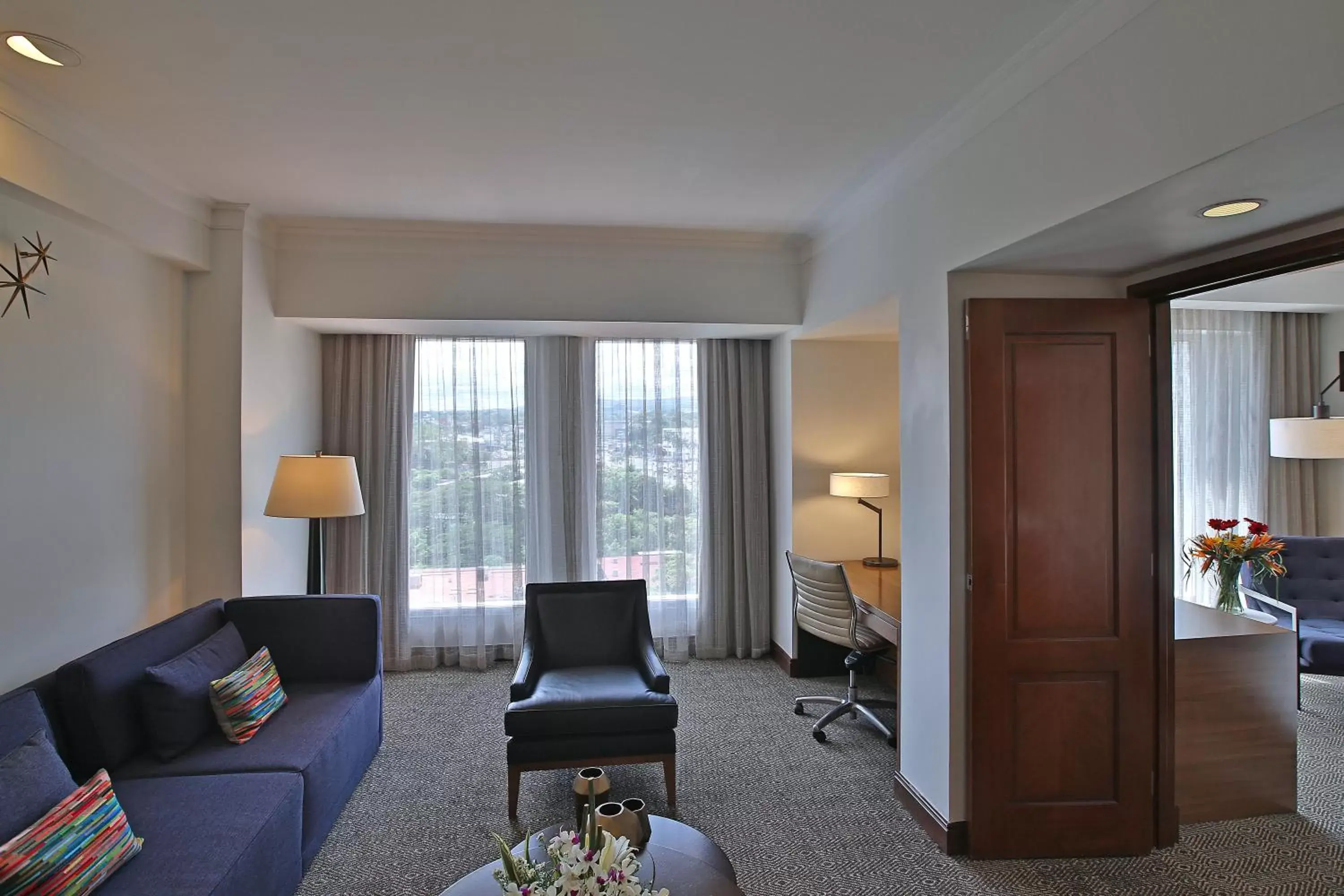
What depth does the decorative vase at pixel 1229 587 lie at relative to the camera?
A: 3206mm

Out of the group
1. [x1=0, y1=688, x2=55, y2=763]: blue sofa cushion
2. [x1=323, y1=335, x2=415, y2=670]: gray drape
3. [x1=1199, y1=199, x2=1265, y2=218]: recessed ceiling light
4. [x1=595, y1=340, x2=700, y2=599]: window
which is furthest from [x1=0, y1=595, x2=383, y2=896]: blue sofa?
[x1=1199, y1=199, x2=1265, y2=218]: recessed ceiling light

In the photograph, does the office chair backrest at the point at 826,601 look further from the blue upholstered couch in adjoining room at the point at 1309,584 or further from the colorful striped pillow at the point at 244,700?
the colorful striped pillow at the point at 244,700

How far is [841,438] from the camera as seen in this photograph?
4.44 m

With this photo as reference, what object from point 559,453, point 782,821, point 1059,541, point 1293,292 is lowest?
point 782,821

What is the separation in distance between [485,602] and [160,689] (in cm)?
230

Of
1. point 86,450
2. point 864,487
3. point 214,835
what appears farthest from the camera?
point 864,487

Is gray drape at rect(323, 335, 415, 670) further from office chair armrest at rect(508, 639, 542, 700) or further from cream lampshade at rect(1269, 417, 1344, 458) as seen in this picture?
cream lampshade at rect(1269, 417, 1344, 458)

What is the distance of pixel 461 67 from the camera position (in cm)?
211

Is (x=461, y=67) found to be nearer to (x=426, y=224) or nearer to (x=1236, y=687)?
(x=426, y=224)

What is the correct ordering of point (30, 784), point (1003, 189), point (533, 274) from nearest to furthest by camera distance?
point (30, 784) → point (1003, 189) → point (533, 274)

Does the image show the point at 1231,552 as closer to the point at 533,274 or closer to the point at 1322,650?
the point at 1322,650

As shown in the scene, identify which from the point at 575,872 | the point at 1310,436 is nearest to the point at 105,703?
the point at 575,872

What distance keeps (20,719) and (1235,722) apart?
4.24 m

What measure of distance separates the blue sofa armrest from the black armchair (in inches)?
29.3
